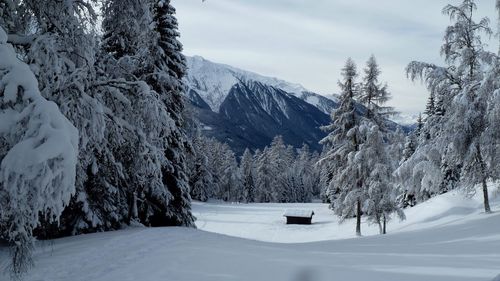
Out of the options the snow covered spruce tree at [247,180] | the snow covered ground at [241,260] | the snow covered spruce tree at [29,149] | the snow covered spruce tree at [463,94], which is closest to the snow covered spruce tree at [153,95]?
the snow covered ground at [241,260]

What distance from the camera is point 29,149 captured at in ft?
15.4

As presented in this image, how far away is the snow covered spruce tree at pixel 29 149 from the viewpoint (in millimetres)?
4715

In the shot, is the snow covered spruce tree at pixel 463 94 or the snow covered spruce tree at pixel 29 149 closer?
the snow covered spruce tree at pixel 29 149

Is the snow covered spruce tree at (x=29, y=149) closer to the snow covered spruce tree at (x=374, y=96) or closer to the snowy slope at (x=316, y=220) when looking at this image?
the snowy slope at (x=316, y=220)

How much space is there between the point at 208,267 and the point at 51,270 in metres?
2.94

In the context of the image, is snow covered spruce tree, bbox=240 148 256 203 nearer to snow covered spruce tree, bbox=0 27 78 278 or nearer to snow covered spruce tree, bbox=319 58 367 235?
snow covered spruce tree, bbox=319 58 367 235

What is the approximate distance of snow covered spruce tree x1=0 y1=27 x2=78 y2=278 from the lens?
→ 4.71 metres

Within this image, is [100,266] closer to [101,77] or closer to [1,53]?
[101,77]

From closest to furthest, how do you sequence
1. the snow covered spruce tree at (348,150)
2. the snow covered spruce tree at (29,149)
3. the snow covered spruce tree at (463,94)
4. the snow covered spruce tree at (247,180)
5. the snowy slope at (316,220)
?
1. the snow covered spruce tree at (29,149)
2. the snow covered spruce tree at (463,94)
3. the snowy slope at (316,220)
4. the snow covered spruce tree at (348,150)
5. the snow covered spruce tree at (247,180)

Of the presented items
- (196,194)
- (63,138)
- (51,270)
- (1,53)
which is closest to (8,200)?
(63,138)

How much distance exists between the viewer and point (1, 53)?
500 centimetres

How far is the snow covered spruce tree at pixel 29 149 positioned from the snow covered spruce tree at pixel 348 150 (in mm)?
24229

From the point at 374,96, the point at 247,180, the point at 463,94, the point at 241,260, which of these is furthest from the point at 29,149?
the point at 247,180

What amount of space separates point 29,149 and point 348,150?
85.8ft
